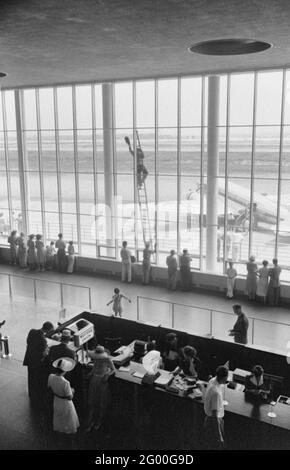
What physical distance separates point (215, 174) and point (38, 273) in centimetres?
784

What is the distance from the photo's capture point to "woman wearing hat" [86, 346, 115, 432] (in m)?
8.01

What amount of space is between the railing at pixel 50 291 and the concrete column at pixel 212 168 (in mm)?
4547

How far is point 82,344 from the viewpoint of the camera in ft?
32.9

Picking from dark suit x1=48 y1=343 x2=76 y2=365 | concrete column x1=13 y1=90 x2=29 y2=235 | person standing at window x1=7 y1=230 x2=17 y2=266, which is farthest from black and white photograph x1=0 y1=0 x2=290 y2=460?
concrete column x1=13 y1=90 x2=29 y2=235

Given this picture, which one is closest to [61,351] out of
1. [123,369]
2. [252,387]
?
[123,369]

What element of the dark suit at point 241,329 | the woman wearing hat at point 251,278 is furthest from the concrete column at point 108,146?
the dark suit at point 241,329

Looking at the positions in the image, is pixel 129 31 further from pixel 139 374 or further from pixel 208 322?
pixel 208 322

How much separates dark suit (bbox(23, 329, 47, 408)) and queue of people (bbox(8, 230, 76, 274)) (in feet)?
→ 31.8

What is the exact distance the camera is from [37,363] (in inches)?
355

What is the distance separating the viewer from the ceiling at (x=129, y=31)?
20.3 ft

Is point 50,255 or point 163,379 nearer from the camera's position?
point 163,379

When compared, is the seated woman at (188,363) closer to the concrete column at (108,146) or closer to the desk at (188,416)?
the desk at (188,416)

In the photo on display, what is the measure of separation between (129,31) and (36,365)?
614cm
